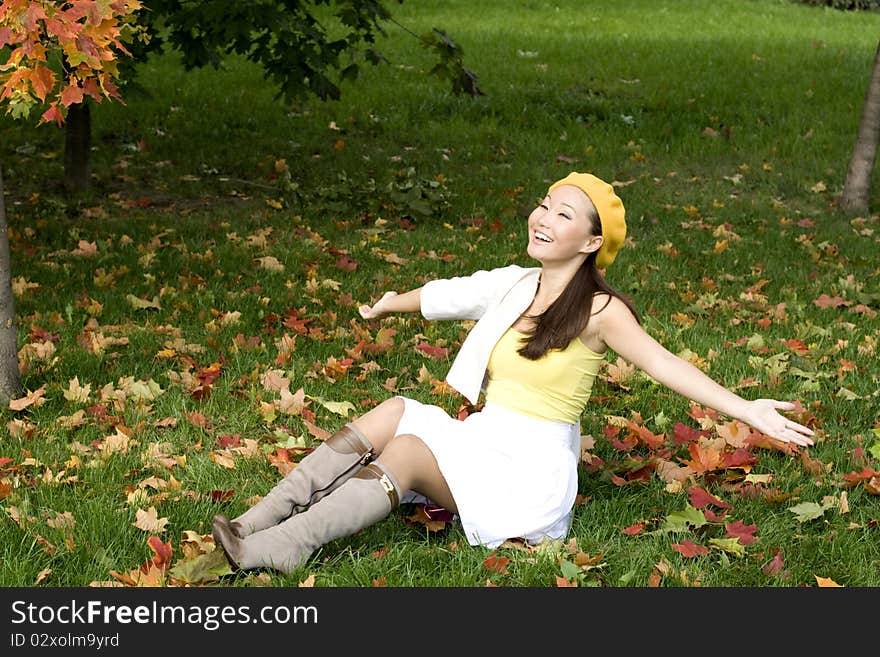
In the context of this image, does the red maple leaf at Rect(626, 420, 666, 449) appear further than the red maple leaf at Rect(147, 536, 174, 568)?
Yes

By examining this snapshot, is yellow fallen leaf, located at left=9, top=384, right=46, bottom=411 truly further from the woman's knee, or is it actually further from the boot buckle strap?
the boot buckle strap

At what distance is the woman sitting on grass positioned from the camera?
10.7ft

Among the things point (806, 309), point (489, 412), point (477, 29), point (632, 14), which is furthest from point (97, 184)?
point (632, 14)

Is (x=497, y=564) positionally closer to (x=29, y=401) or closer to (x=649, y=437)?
(x=649, y=437)

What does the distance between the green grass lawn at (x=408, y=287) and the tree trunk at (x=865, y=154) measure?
10.7 inches

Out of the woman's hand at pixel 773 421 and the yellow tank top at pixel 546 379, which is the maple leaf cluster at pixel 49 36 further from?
the woman's hand at pixel 773 421

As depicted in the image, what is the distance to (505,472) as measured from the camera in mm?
3406

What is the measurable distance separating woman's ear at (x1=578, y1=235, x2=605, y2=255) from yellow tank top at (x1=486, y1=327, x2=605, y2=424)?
0.29 m

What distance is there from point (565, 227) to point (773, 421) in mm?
861

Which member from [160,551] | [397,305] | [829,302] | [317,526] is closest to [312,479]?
[317,526]

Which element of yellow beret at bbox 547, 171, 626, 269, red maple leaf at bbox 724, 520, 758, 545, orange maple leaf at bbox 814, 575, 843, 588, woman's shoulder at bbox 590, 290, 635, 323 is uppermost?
yellow beret at bbox 547, 171, 626, 269

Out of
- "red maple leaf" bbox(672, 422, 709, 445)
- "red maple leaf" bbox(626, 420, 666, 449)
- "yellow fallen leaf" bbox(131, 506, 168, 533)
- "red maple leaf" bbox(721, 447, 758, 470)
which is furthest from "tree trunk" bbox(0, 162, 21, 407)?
"red maple leaf" bbox(721, 447, 758, 470)

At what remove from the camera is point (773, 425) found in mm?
3051

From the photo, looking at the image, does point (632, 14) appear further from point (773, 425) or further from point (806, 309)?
point (773, 425)
